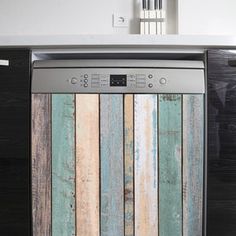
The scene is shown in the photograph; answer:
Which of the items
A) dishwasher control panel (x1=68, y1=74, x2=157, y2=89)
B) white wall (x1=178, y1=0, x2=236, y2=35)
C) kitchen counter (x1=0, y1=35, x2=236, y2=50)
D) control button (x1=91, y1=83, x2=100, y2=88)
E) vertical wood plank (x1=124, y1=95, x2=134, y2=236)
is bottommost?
vertical wood plank (x1=124, y1=95, x2=134, y2=236)

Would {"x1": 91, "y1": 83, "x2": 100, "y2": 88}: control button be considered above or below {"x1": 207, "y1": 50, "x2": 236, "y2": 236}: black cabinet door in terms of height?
above

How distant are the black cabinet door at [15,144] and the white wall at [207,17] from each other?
0.75m

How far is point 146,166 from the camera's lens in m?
0.81

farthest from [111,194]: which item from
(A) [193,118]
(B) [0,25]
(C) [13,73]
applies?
(B) [0,25]

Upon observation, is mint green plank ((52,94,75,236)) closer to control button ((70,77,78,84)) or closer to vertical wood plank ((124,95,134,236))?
control button ((70,77,78,84))

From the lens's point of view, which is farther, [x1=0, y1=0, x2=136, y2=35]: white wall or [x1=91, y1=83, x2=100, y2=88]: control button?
[x1=0, y1=0, x2=136, y2=35]: white wall

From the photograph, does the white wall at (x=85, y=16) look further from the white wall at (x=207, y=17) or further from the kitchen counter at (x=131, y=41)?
the kitchen counter at (x=131, y=41)

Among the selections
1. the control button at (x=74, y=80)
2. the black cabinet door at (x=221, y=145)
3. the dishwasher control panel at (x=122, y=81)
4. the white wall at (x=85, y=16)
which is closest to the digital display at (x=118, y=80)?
the dishwasher control panel at (x=122, y=81)

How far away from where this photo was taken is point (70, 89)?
82cm

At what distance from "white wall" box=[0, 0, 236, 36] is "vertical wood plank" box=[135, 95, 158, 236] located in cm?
61

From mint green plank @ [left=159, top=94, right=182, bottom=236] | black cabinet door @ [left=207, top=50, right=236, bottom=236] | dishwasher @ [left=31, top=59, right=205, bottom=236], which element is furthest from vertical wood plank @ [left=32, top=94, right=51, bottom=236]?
black cabinet door @ [left=207, top=50, right=236, bottom=236]

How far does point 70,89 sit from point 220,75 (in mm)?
468

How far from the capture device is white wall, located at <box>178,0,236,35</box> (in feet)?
3.99

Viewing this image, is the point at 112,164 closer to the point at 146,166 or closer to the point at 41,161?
the point at 146,166
